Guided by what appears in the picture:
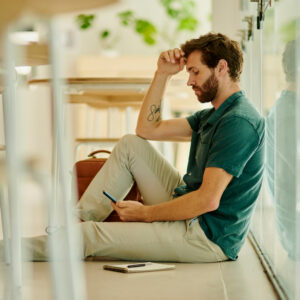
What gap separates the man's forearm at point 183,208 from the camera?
7.02ft

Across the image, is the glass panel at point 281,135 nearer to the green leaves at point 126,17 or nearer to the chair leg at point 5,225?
the chair leg at point 5,225

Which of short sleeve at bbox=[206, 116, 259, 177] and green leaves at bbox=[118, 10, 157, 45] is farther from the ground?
green leaves at bbox=[118, 10, 157, 45]

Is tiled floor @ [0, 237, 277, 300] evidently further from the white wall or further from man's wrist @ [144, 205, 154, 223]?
the white wall

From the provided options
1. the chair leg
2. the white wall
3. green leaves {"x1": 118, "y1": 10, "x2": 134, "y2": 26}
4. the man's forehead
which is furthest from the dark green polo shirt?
green leaves {"x1": 118, "y1": 10, "x2": 134, "y2": 26}

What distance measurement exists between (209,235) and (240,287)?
0.33 meters

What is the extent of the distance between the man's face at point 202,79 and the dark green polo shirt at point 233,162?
86 mm

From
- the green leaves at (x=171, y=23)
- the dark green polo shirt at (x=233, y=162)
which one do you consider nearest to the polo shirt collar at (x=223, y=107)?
the dark green polo shirt at (x=233, y=162)

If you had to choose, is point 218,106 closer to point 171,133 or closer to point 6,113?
point 171,133

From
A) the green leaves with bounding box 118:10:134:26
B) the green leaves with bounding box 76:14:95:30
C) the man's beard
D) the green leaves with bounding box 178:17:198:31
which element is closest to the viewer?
the man's beard

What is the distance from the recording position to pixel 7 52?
115 cm

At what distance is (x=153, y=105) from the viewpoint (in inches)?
107

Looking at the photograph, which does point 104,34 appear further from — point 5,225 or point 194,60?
point 5,225

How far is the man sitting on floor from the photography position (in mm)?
2143

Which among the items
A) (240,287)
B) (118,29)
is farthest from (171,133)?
(118,29)
